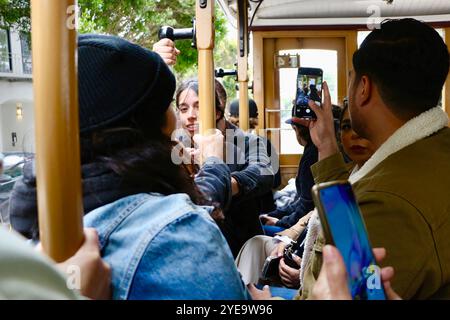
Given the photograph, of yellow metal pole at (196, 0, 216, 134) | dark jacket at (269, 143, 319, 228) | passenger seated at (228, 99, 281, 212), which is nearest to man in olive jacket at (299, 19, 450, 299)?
yellow metal pole at (196, 0, 216, 134)

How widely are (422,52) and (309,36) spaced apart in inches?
167

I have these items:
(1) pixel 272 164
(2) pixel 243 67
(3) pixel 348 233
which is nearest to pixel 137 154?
(3) pixel 348 233

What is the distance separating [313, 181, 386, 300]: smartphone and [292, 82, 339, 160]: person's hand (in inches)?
33.5

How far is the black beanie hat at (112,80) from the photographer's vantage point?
0.77 metres

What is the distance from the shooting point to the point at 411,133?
1152 mm

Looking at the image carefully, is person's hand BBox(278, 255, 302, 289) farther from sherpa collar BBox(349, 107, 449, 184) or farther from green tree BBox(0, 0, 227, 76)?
green tree BBox(0, 0, 227, 76)

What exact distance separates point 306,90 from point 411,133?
63 cm

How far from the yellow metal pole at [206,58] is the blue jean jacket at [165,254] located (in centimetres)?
92

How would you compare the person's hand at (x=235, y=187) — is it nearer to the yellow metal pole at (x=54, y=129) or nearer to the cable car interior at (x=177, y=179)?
the cable car interior at (x=177, y=179)

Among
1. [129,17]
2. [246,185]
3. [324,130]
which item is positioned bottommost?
[246,185]

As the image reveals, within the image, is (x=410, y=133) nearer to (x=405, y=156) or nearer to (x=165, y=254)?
(x=405, y=156)

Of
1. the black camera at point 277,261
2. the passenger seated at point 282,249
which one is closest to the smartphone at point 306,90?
the passenger seated at point 282,249

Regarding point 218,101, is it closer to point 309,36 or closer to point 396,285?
point 396,285
